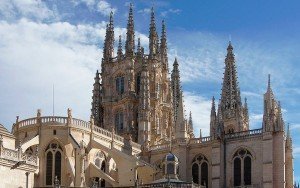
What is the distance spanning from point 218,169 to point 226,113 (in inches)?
1074

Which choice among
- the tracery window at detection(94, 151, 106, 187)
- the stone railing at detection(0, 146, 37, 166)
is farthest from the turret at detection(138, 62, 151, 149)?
the stone railing at detection(0, 146, 37, 166)

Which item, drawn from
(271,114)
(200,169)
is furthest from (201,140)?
(271,114)

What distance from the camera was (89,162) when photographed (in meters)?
57.9

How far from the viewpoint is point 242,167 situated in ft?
196

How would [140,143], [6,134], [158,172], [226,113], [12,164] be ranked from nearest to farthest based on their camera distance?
[12,164]
[6,134]
[158,172]
[140,143]
[226,113]

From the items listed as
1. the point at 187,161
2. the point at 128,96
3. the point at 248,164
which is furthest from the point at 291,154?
the point at 128,96

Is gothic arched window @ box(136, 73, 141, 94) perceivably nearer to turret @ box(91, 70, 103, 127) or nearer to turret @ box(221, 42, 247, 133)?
turret @ box(91, 70, 103, 127)

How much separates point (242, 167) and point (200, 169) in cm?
490

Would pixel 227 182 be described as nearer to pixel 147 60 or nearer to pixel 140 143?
pixel 140 143

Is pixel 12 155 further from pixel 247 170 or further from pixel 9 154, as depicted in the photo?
pixel 247 170

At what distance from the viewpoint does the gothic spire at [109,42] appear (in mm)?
82312

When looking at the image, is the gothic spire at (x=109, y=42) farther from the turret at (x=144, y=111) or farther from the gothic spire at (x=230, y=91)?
the gothic spire at (x=230, y=91)

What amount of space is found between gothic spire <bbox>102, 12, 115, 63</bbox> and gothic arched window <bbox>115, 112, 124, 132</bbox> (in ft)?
26.4

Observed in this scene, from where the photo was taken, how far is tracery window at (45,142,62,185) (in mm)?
56219
